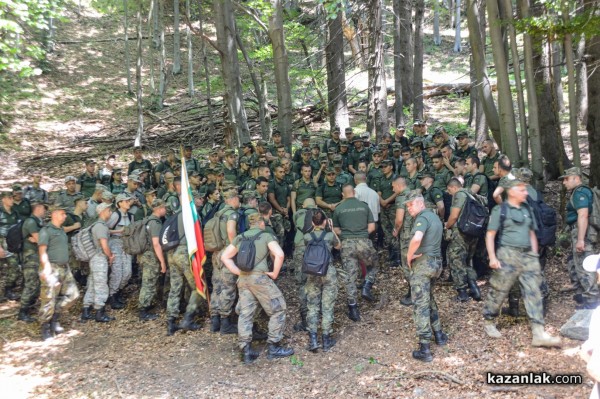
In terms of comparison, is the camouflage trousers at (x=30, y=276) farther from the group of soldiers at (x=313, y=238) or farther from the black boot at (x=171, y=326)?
the black boot at (x=171, y=326)

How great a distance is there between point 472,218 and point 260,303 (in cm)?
364

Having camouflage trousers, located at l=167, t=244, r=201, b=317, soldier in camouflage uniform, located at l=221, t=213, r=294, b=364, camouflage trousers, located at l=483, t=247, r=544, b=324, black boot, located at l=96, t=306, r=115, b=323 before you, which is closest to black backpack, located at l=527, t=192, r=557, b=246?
camouflage trousers, located at l=483, t=247, r=544, b=324

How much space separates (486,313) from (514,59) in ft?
18.2

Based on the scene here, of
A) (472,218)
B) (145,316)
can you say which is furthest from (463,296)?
(145,316)

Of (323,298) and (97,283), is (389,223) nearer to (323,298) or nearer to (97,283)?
(323,298)

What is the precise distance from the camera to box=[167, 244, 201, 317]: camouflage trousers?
841 centimetres

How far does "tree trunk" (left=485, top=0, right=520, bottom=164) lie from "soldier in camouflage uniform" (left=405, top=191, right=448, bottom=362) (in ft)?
13.4

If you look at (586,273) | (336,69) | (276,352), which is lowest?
(276,352)

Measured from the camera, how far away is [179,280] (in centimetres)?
858

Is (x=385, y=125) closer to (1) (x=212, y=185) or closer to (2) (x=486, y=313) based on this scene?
(1) (x=212, y=185)

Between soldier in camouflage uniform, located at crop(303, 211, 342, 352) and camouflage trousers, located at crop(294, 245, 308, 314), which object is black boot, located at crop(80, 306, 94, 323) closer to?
camouflage trousers, located at crop(294, 245, 308, 314)

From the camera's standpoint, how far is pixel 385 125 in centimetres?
1441

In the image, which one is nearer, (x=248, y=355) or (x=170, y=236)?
(x=248, y=355)

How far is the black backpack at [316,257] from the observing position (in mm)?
7289
